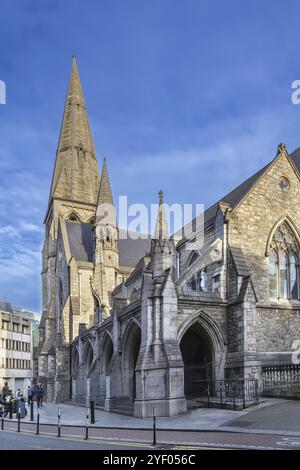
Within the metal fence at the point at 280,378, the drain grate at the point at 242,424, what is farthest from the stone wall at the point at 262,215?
the drain grate at the point at 242,424

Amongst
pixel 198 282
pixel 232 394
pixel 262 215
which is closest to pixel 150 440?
pixel 232 394

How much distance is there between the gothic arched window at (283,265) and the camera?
23.0 m

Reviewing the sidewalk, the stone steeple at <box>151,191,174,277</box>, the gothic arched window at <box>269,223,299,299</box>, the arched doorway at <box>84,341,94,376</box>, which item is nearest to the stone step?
the sidewalk

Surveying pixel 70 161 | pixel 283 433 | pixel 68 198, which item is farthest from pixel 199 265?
pixel 70 161

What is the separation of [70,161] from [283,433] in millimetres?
48704

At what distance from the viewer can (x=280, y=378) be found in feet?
62.0

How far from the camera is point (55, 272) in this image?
161 ft

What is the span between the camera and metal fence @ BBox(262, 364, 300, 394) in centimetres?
1825

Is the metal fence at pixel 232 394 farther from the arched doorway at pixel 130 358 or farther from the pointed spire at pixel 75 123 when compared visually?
the pointed spire at pixel 75 123

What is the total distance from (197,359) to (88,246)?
24.9 metres

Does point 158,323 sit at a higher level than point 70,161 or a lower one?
lower

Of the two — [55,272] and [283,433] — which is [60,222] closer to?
[55,272]

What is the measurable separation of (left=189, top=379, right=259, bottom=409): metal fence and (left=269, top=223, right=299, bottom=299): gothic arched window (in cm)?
503

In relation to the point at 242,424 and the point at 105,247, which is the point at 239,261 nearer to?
the point at 242,424
